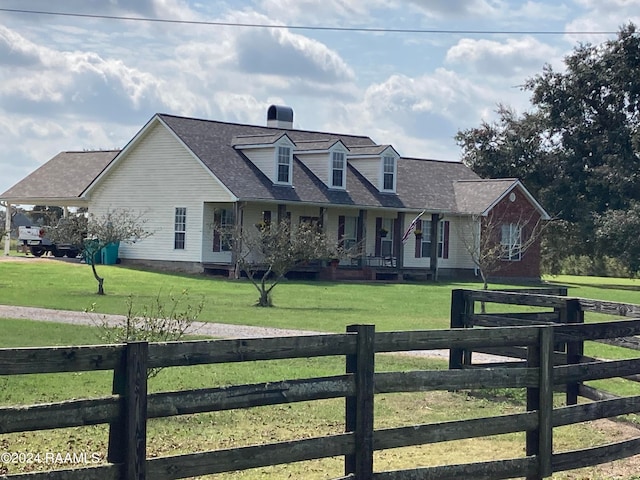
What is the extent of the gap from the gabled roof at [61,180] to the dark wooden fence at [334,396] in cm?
4017

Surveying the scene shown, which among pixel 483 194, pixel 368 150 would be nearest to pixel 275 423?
pixel 368 150

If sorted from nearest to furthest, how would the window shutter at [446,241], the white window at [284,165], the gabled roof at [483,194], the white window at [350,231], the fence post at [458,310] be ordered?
the fence post at [458,310], the white window at [284,165], the white window at [350,231], the gabled roof at [483,194], the window shutter at [446,241]

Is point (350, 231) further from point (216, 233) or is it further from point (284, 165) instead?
point (216, 233)

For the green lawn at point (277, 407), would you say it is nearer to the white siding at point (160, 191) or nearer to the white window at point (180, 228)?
the white siding at point (160, 191)

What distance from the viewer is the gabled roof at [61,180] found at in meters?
48.9

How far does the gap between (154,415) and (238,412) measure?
506cm

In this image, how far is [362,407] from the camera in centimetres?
719

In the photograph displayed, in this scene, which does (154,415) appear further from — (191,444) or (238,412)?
(238,412)

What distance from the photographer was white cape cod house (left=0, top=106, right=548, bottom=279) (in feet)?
134

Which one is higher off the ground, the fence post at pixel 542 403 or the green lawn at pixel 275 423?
the fence post at pixel 542 403

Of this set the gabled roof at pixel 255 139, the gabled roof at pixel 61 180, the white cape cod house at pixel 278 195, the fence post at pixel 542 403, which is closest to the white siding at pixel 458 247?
the white cape cod house at pixel 278 195

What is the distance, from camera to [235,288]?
111ft

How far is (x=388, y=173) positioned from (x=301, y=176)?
4.95 m

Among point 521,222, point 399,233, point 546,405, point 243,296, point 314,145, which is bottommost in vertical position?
point 243,296
